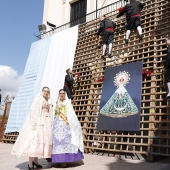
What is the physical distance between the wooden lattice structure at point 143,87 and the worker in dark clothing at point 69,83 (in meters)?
0.17

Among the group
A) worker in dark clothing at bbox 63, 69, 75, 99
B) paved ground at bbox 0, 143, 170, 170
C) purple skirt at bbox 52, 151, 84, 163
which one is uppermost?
worker in dark clothing at bbox 63, 69, 75, 99

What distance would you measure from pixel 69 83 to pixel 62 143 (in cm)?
290

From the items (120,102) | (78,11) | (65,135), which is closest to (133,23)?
(120,102)

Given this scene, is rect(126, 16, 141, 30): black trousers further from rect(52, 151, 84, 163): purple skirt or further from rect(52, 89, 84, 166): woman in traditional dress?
rect(52, 151, 84, 163): purple skirt

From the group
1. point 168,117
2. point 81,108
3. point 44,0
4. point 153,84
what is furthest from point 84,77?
point 44,0

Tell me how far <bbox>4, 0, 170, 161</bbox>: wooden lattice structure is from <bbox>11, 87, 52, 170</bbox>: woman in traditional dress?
5.37ft

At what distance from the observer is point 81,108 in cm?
614

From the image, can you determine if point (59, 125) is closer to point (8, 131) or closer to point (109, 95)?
point (109, 95)

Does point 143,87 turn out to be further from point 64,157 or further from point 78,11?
point 78,11

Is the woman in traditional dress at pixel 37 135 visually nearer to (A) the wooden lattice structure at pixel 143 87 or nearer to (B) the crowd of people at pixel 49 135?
(B) the crowd of people at pixel 49 135

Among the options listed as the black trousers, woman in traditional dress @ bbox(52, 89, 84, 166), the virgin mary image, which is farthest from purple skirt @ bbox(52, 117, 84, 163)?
the black trousers

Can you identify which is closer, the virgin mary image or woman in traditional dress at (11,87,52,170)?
woman in traditional dress at (11,87,52,170)

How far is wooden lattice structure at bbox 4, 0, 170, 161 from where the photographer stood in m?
4.27

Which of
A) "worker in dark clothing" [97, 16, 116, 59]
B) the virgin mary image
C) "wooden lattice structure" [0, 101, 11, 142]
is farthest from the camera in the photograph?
"wooden lattice structure" [0, 101, 11, 142]
